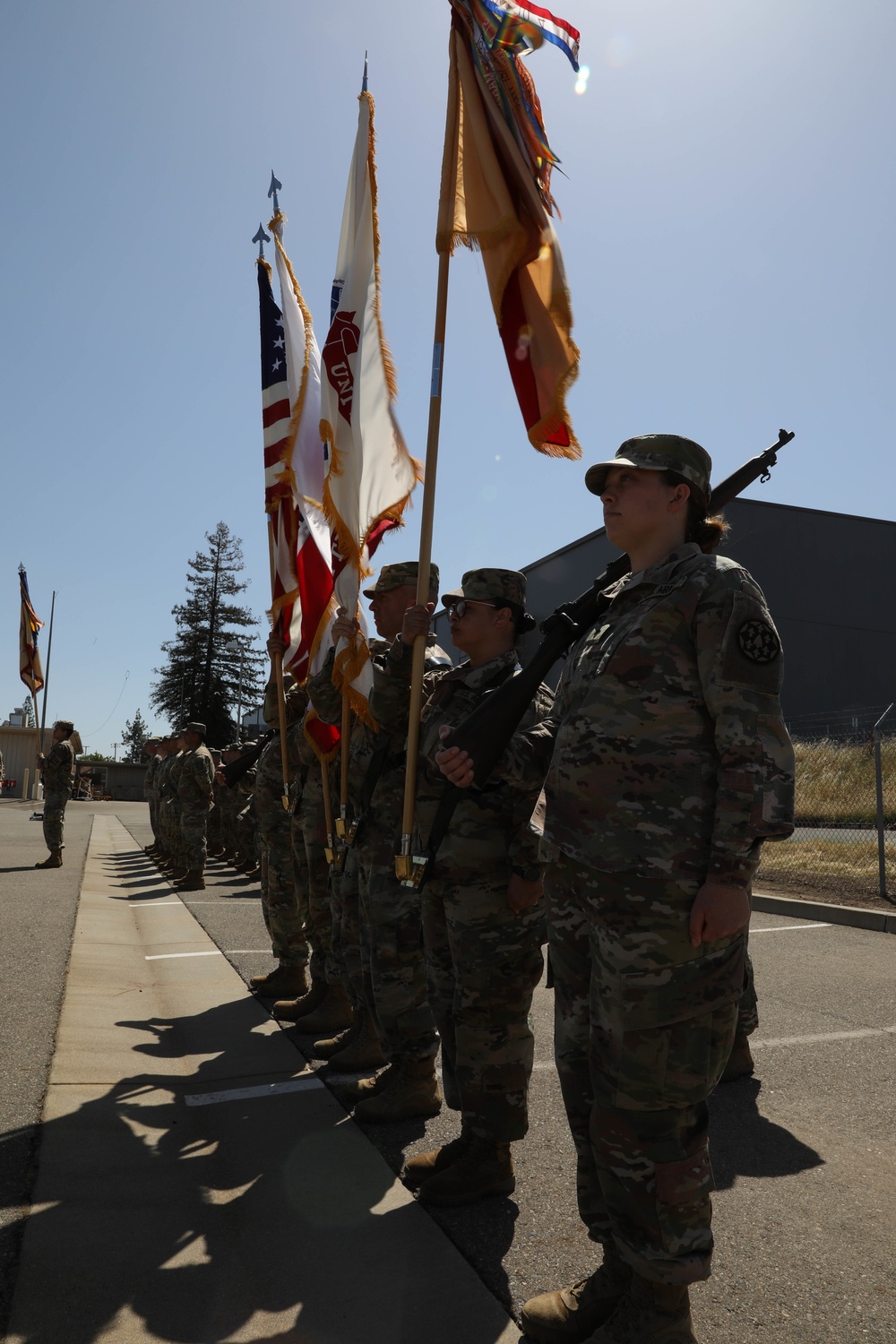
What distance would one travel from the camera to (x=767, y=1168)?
10.5ft

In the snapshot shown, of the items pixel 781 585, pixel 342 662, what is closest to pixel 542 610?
pixel 781 585

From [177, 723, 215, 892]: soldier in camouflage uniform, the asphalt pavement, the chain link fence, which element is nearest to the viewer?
the asphalt pavement

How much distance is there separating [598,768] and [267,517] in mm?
4529

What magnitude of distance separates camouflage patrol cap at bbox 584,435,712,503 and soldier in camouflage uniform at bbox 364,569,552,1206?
909 millimetres

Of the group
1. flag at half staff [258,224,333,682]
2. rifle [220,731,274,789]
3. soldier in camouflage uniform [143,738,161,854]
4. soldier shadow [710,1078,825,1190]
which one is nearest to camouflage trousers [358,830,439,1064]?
soldier shadow [710,1078,825,1190]

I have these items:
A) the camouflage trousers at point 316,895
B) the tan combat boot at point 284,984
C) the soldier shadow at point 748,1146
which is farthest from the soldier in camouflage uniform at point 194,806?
the soldier shadow at point 748,1146

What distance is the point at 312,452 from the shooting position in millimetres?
6035

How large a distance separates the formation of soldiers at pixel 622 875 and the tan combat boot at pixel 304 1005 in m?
1.64

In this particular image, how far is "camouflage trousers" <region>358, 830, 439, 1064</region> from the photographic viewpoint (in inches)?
146

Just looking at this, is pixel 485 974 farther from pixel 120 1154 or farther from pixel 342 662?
pixel 342 662

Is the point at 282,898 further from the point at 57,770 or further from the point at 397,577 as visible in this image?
the point at 57,770

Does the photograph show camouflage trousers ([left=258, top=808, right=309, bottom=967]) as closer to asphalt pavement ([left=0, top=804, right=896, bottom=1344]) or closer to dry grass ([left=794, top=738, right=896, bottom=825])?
asphalt pavement ([left=0, top=804, right=896, bottom=1344])

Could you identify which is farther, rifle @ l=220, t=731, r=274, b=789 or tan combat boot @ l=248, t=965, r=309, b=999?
rifle @ l=220, t=731, r=274, b=789

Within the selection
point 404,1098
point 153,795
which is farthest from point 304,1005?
point 153,795
